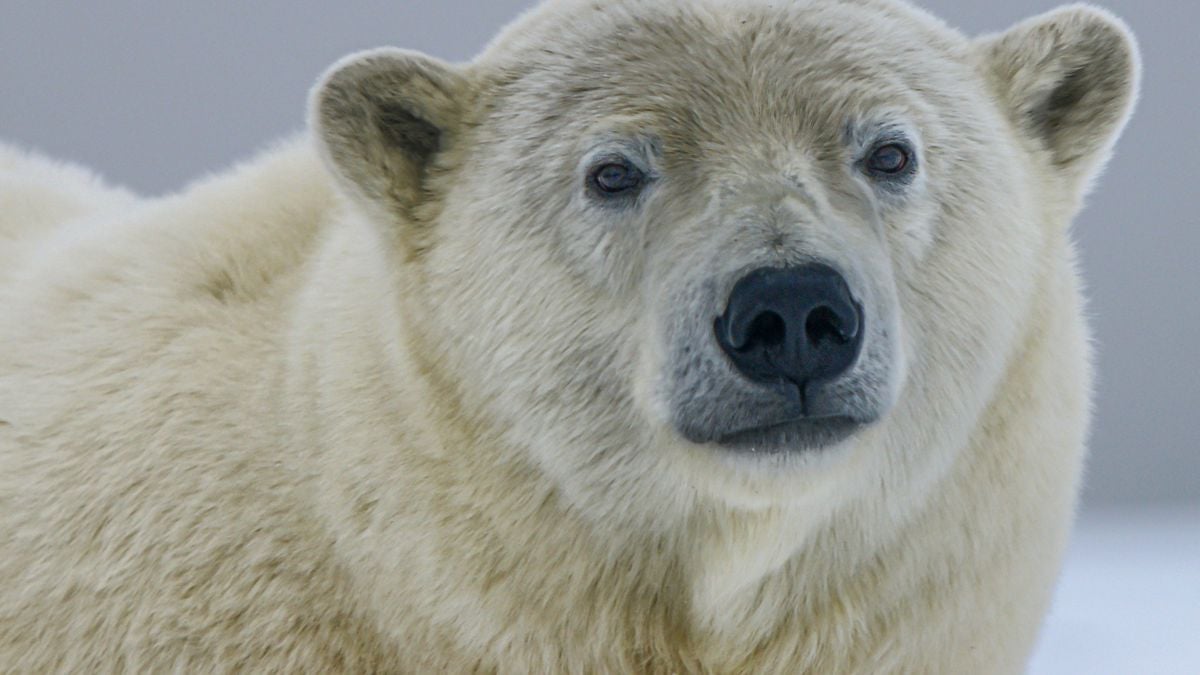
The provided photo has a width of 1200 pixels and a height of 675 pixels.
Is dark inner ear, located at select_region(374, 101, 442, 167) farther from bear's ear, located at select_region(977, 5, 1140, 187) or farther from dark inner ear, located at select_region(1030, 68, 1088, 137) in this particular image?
dark inner ear, located at select_region(1030, 68, 1088, 137)

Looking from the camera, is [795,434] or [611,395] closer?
[795,434]

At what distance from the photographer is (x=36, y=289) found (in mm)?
3801

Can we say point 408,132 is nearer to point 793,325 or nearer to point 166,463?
point 166,463

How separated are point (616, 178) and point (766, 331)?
0.51 meters

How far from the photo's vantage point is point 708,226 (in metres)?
2.86

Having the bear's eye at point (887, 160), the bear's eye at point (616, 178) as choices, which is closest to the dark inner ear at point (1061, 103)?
the bear's eye at point (887, 160)

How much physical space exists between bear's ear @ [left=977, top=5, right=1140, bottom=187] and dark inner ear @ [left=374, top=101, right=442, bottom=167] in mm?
1118

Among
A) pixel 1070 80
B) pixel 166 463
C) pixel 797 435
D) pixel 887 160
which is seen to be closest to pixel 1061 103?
pixel 1070 80

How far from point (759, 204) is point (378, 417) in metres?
0.89

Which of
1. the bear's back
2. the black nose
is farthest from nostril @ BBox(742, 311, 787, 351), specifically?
the bear's back

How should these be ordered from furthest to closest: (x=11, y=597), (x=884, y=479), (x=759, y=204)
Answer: (x=11, y=597), (x=884, y=479), (x=759, y=204)

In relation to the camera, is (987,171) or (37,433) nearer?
(987,171)

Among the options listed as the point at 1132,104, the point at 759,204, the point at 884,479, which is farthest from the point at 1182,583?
the point at 759,204

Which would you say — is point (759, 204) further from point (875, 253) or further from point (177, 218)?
point (177, 218)
